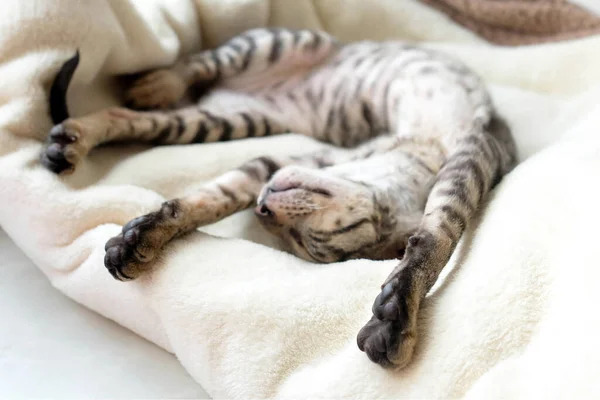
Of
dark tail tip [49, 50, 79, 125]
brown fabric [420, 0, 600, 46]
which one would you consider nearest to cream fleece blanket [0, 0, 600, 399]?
dark tail tip [49, 50, 79, 125]

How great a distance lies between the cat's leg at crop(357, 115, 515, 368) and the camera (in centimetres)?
75

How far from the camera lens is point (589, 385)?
62 centimetres

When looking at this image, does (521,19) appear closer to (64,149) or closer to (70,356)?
(64,149)

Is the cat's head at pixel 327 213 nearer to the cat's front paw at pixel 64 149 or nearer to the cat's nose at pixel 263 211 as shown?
the cat's nose at pixel 263 211

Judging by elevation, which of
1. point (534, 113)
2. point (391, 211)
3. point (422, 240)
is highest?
point (422, 240)

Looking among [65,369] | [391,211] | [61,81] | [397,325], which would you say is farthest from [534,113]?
[65,369]

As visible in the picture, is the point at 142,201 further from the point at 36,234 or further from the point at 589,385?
the point at 589,385

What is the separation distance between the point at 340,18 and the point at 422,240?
122 cm

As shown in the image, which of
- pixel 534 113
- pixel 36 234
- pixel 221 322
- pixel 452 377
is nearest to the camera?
pixel 452 377

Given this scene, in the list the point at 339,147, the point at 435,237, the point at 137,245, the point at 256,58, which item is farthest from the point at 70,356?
the point at 256,58

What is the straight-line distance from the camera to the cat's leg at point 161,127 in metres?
1.15

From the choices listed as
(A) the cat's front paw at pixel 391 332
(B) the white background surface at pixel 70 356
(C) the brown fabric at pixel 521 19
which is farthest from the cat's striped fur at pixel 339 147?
(C) the brown fabric at pixel 521 19

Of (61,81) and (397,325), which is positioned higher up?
(61,81)

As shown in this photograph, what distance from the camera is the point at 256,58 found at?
1.64 meters
